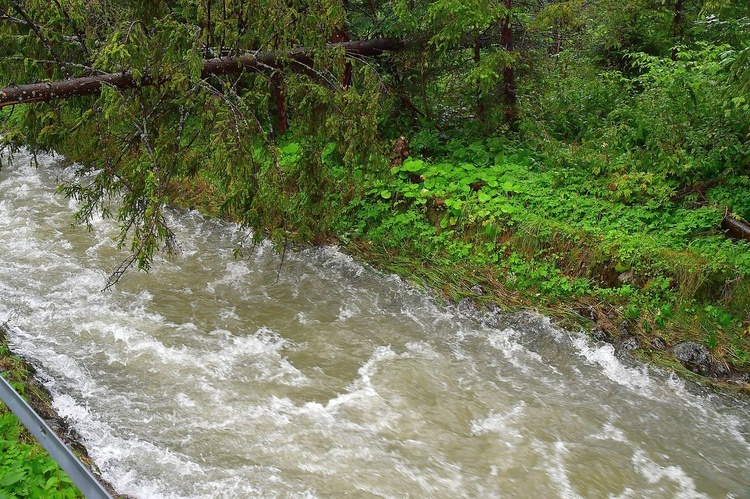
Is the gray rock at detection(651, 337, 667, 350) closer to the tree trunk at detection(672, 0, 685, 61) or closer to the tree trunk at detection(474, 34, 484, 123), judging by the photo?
the tree trunk at detection(474, 34, 484, 123)

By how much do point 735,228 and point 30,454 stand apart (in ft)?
22.6

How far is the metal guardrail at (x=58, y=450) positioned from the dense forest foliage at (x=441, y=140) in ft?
9.17

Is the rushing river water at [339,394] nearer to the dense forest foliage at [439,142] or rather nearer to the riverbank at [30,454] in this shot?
the riverbank at [30,454]

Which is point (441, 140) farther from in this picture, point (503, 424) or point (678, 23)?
point (503, 424)

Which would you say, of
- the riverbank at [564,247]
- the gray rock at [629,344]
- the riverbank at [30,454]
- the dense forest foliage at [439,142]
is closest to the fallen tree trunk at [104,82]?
the dense forest foliage at [439,142]

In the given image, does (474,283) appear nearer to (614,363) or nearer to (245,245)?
(614,363)

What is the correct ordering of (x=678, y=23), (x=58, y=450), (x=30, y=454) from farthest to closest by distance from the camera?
(x=678, y=23) < (x=30, y=454) < (x=58, y=450)

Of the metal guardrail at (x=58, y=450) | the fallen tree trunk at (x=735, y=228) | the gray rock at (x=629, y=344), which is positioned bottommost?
the gray rock at (x=629, y=344)

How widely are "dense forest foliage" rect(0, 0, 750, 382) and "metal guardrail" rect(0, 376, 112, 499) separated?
2.80m

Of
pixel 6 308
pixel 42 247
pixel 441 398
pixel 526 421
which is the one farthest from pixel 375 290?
pixel 42 247

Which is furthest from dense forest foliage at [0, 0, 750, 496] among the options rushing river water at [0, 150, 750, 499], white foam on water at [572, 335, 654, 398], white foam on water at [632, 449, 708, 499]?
white foam on water at [632, 449, 708, 499]

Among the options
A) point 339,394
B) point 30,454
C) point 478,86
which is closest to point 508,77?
point 478,86

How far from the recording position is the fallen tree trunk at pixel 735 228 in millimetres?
6215

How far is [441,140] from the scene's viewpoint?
9133 mm
